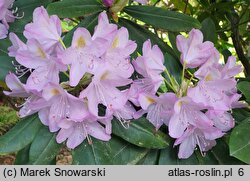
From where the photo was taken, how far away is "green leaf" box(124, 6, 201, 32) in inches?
39.3

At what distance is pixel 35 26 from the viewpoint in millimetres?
831

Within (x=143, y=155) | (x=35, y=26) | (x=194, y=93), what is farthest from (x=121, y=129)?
(x=35, y=26)

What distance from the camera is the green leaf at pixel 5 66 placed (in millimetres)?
907

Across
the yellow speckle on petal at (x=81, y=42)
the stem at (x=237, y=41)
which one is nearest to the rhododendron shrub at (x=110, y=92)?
the yellow speckle on petal at (x=81, y=42)

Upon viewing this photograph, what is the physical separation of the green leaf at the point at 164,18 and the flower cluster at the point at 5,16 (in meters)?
0.29

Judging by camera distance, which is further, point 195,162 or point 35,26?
point 195,162

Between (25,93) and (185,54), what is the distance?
369mm

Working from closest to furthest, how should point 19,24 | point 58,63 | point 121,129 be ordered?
point 58,63
point 121,129
point 19,24

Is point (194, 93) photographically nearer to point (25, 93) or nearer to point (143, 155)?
point (143, 155)

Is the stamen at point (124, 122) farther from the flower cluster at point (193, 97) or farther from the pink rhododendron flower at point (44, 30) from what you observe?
the pink rhododendron flower at point (44, 30)

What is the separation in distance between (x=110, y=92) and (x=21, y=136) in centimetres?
22

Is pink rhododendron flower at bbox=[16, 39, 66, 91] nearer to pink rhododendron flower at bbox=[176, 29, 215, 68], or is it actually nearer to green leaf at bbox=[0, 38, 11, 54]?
green leaf at bbox=[0, 38, 11, 54]

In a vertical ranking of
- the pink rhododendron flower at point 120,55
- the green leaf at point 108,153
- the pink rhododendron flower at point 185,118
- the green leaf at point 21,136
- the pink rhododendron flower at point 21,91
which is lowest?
the green leaf at point 108,153

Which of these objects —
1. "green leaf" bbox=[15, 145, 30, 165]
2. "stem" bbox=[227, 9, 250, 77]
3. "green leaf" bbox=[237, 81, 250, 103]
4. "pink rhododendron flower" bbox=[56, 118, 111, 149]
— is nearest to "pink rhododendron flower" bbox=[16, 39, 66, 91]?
"pink rhododendron flower" bbox=[56, 118, 111, 149]
